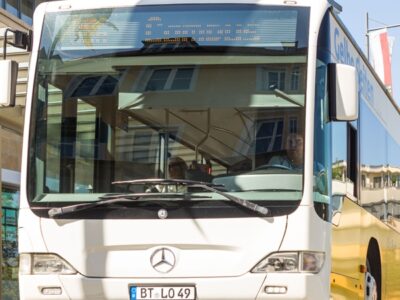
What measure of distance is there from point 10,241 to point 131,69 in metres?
10.9

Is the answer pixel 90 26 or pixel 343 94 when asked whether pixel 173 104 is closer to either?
pixel 90 26

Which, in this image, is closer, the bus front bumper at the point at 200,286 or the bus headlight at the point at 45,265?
the bus front bumper at the point at 200,286

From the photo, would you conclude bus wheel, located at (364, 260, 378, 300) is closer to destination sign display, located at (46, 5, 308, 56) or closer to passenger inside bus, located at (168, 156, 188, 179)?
passenger inside bus, located at (168, 156, 188, 179)

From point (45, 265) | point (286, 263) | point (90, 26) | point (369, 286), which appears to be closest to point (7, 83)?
point (90, 26)

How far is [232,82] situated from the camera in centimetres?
735

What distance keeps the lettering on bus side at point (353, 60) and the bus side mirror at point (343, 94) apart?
22.4 inches

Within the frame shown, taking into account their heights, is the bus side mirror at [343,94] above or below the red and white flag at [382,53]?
below

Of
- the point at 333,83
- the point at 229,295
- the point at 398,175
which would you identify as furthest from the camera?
the point at 398,175

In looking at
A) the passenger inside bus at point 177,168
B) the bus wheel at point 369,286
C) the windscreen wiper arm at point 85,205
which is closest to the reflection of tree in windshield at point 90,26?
the passenger inside bus at point 177,168

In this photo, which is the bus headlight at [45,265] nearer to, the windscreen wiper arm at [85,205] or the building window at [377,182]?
the windscreen wiper arm at [85,205]

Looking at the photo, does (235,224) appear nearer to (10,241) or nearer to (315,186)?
(315,186)

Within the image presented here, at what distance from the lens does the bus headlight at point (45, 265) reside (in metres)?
7.15

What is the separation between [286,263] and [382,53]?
2209cm

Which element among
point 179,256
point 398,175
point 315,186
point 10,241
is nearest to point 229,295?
point 179,256
